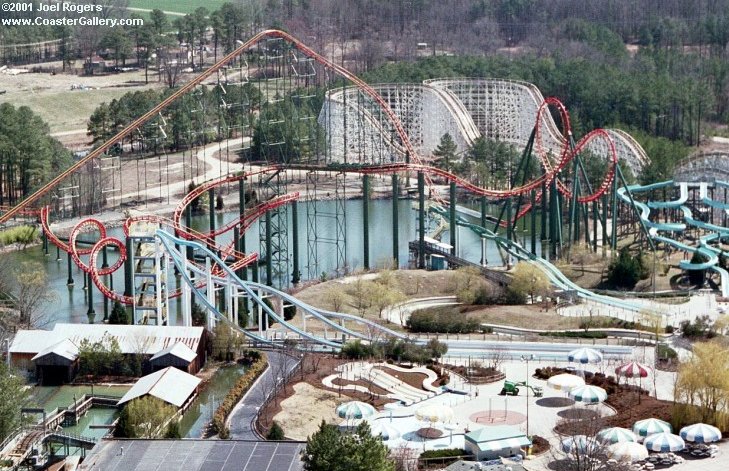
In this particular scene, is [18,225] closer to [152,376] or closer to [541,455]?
[152,376]

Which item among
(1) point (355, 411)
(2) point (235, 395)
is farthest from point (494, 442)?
(2) point (235, 395)

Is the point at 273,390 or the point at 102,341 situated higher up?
the point at 102,341

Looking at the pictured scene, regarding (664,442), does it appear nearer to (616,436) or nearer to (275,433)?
(616,436)

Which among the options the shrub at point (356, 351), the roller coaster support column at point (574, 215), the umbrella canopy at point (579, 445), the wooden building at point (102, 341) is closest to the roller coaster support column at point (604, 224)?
the roller coaster support column at point (574, 215)

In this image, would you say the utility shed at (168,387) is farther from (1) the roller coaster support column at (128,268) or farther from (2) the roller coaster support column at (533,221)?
(2) the roller coaster support column at (533,221)

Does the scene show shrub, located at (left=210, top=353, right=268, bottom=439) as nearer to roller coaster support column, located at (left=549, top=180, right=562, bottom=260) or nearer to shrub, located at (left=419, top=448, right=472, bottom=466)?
shrub, located at (left=419, top=448, right=472, bottom=466)

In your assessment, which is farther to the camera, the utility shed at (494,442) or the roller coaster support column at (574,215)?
the roller coaster support column at (574,215)
